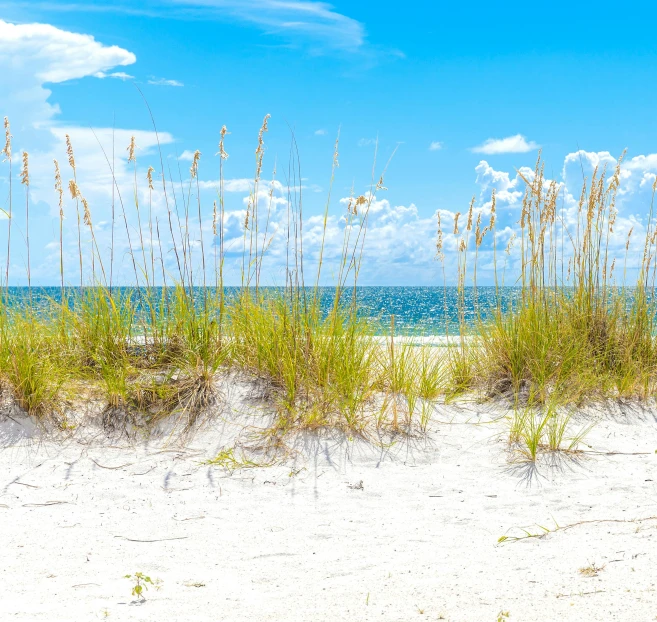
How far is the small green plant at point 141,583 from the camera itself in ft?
8.14

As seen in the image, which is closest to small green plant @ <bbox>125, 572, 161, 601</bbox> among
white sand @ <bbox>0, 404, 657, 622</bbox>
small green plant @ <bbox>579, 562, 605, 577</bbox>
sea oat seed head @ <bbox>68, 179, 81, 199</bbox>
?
white sand @ <bbox>0, 404, 657, 622</bbox>

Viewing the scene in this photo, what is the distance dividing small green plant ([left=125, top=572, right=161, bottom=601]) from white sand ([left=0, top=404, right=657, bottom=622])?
4cm

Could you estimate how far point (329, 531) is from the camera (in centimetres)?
313

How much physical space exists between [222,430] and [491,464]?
1727mm

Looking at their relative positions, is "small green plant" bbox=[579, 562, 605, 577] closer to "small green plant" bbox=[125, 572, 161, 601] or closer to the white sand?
the white sand

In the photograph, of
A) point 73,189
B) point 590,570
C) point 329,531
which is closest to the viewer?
point 590,570

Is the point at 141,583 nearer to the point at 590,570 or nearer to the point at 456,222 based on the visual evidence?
the point at 590,570

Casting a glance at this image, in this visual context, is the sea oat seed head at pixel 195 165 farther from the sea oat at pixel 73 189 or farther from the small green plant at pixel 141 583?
the small green plant at pixel 141 583

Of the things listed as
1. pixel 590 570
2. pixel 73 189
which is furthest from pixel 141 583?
pixel 73 189

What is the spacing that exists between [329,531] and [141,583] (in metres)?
0.92

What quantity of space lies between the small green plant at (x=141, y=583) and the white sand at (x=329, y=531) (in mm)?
35

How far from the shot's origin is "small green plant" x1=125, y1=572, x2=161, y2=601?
248 centimetres

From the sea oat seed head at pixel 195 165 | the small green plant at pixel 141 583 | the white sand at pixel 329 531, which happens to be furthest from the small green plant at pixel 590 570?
the sea oat seed head at pixel 195 165

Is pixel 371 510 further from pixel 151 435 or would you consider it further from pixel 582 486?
pixel 151 435
